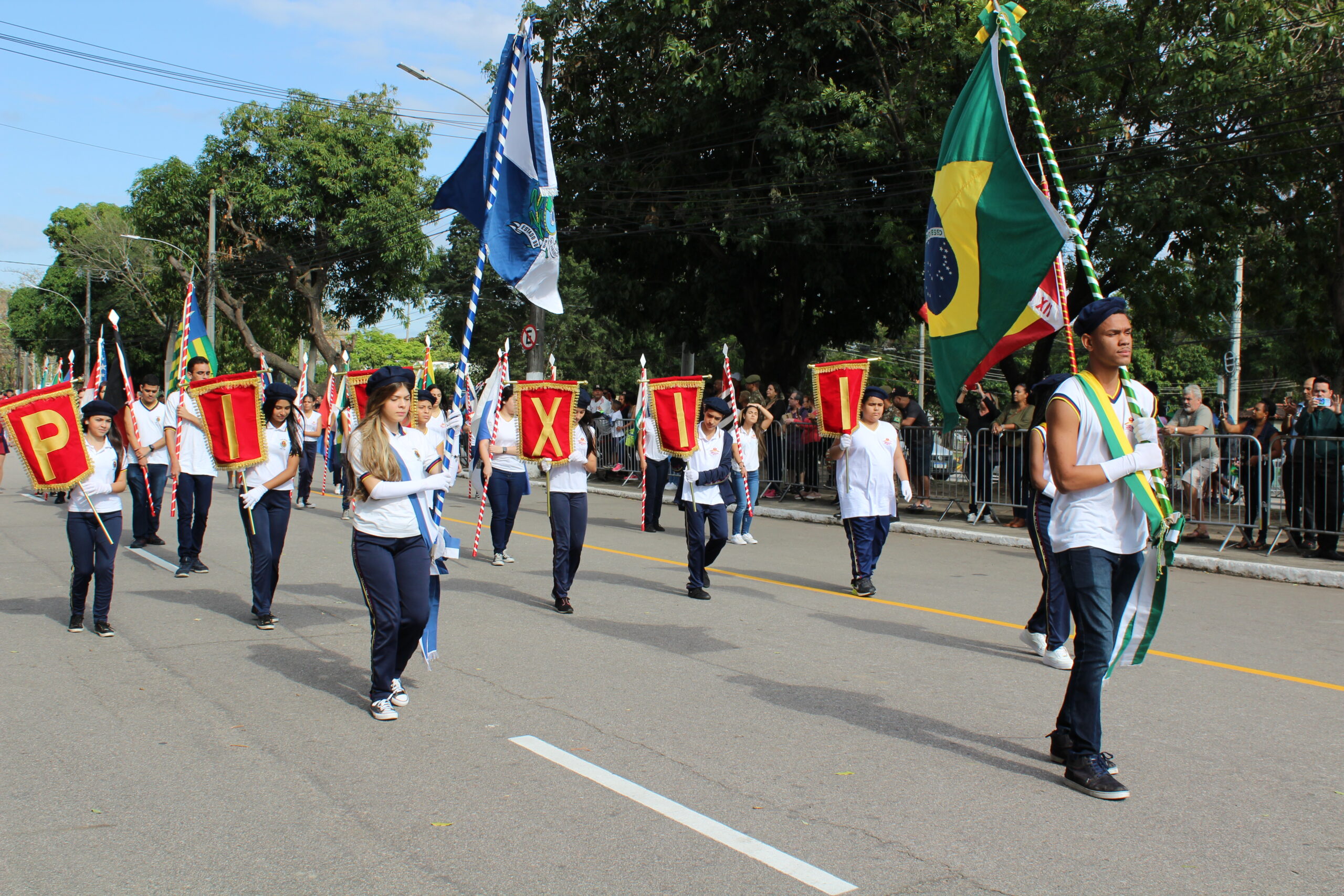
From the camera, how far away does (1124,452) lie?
4.45m

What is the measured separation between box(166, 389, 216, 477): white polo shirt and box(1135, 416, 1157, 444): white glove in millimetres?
8916

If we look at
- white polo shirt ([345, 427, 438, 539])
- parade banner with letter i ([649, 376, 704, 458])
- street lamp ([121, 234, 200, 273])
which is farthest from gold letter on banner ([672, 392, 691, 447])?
street lamp ([121, 234, 200, 273])

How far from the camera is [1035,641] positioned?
24.0 ft

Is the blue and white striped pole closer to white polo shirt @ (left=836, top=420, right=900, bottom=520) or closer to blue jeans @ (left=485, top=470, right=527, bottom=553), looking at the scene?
blue jeans @ (left=485, top=470, right=527, bottom=553)

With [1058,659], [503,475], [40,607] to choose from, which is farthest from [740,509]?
[40,607]

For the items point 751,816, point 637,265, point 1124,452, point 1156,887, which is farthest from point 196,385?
point 637,265

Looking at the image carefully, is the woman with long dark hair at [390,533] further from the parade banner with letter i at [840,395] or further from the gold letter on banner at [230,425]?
the parade banner with letter i at [840,395]

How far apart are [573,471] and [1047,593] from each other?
3.67 m

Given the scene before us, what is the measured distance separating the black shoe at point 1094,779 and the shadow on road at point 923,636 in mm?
2575

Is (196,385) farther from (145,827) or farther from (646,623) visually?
(145,827)

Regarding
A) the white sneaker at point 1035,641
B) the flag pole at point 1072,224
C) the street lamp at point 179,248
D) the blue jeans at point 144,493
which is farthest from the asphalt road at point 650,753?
the street lamp at point 179,248

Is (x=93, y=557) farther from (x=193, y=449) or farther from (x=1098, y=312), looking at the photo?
(x=1098, y=312)

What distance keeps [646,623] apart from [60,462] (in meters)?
4.12

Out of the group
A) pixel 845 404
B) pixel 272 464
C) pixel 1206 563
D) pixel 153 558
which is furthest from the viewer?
pixel 1206 563
